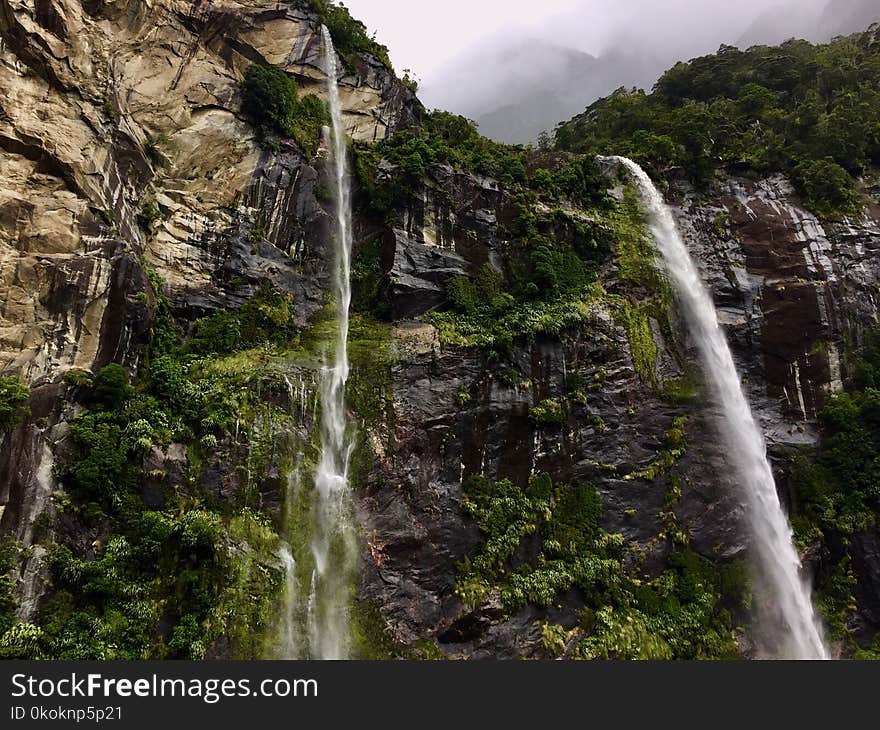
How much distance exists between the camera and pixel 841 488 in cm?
1989

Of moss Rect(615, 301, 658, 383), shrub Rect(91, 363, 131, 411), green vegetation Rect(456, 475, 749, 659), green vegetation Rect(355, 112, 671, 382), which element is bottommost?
green vegetation Rect(456, 475, 749, 659)

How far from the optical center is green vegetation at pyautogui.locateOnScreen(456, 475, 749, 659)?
16172 mm

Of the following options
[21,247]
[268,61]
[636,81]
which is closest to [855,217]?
[268,61]

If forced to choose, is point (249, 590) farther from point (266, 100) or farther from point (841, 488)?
point (841, 488)

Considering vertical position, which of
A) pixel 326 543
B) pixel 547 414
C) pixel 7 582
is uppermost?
pixel 547 414

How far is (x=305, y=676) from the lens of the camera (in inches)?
373

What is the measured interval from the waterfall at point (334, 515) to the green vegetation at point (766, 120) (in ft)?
66.6

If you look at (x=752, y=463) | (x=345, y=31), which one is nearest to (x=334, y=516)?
(x=752, y=463)

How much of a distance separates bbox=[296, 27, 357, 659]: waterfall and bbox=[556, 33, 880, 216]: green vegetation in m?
20.3

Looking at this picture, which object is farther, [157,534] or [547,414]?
[547,414]

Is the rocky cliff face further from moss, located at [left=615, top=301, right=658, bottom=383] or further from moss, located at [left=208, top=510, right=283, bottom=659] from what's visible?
moss, located at [left=208, top=510, right=283, bottom=659]

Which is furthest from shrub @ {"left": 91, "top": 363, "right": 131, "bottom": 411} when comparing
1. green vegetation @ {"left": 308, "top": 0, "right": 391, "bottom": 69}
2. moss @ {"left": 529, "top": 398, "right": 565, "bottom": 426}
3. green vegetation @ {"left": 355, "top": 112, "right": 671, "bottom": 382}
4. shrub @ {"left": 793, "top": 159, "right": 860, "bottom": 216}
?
shrub @ {"left": 793, "top": 159, "right": 860, "bottom": 216}

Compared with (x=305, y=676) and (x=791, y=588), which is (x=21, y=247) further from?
(x=791, y=588)

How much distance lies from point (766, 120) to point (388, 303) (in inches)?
1043
